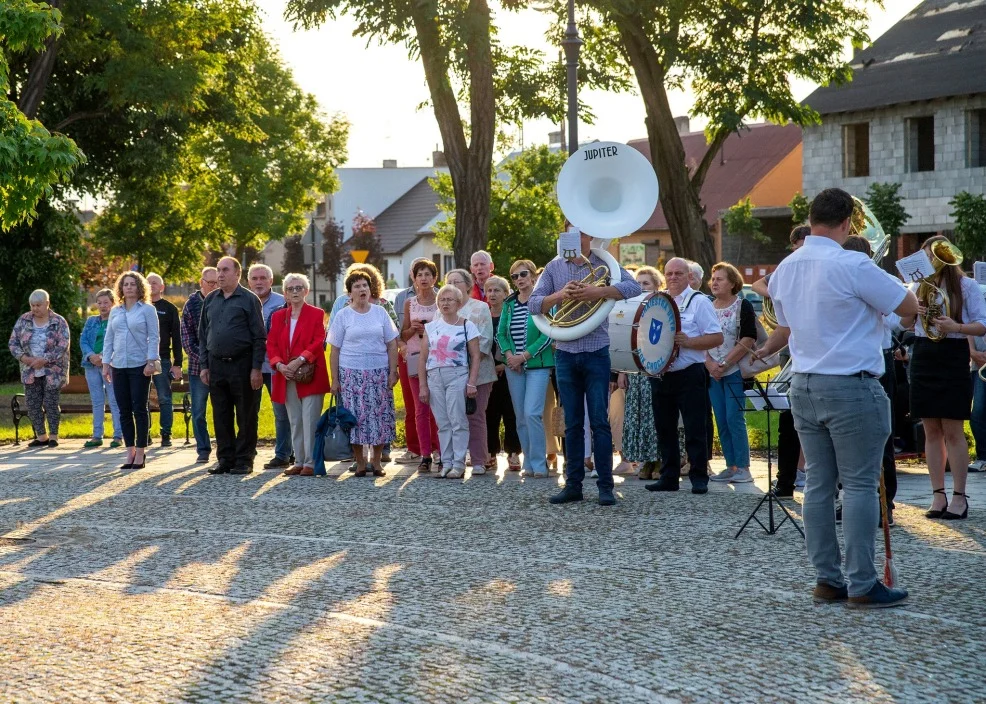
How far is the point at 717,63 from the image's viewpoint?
24.7 metres

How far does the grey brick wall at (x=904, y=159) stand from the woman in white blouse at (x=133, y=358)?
3424 centimetres

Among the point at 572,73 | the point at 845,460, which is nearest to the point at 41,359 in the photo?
the point at 572,73

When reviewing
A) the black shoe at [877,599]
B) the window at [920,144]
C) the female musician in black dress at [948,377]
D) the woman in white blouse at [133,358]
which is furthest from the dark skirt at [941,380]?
the window at [920,144]

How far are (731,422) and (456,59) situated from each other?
29.1ft

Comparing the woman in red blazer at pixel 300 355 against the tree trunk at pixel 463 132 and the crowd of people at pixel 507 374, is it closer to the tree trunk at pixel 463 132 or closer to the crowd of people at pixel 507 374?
the crowd of people at pixel 507 374

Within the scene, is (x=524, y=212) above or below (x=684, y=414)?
above

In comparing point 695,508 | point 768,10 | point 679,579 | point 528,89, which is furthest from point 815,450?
point 768,10

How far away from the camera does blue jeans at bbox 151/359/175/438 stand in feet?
52.9

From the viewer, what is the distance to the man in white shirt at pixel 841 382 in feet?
22.7

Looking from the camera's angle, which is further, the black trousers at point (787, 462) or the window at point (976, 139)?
the window at point (976, 139)

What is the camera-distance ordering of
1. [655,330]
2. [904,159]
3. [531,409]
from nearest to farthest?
[655,330] < [531,409] < [904,159]

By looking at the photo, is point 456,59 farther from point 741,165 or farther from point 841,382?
point 741,165

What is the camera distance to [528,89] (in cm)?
2291

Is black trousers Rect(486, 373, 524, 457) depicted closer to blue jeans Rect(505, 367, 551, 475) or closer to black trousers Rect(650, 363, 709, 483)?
blue jeans Rect(505, 367, 551, 475)
